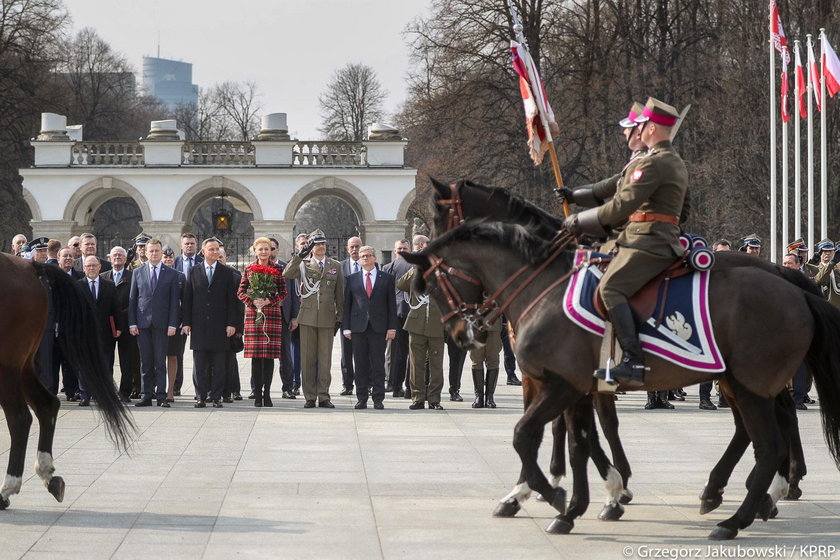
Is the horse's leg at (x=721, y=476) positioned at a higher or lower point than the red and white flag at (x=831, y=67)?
lower

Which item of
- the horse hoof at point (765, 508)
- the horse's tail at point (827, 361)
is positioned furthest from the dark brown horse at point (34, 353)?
the horse's tail at point (827, 361)

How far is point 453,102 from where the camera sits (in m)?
44.8

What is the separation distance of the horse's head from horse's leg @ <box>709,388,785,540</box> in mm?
1782

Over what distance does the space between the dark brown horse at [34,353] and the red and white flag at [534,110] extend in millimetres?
3896

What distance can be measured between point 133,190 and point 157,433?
100ft

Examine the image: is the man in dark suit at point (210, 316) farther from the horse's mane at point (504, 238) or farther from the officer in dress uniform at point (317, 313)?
the horse's mane at point (504, 238)

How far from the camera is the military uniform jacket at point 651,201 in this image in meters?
8.56

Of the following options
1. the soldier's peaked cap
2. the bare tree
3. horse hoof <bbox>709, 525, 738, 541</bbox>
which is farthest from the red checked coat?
the bare tree

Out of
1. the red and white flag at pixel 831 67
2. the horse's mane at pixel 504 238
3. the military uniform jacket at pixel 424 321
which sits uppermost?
the red and white flag at pixel 831 67

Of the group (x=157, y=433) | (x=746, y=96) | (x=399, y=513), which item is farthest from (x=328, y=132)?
(x=399, y=513)

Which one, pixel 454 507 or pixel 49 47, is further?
pixel 49 47

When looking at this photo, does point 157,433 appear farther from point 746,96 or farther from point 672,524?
point 746,96

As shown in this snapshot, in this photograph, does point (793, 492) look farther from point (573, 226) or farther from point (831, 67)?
point (831, 67)

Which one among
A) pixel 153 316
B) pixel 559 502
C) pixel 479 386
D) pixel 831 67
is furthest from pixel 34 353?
pixel 831 67
